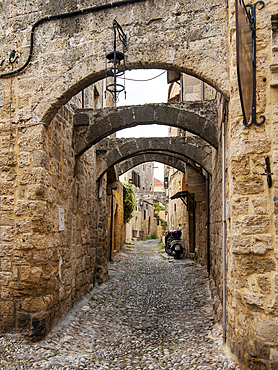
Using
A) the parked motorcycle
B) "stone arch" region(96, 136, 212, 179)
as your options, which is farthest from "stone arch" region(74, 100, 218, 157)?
the parked motorcycle

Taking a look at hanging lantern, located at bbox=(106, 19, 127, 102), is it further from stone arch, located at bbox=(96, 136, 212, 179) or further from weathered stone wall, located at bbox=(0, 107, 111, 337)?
stone arch, located at bbox=(96, 136, 212, 179)

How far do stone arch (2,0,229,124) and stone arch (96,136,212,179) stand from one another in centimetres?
365

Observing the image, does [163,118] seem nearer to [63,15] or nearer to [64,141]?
[64,141]

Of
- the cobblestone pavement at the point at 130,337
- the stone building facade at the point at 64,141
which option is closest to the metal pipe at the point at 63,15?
the stone building facade at the point at 64,141

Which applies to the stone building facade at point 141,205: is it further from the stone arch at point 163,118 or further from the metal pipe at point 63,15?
the metal pipe at point 63,15

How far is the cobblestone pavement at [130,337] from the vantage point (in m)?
3.34

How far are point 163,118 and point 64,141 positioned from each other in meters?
1.74

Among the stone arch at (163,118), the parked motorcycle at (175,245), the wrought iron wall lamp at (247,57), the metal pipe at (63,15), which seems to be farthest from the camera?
the parked motorcycle at (175,245)

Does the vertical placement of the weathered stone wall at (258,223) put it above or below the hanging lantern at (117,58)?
below

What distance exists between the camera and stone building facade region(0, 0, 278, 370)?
2.84 m

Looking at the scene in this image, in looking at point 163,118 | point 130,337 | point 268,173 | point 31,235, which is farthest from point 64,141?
point 268,173

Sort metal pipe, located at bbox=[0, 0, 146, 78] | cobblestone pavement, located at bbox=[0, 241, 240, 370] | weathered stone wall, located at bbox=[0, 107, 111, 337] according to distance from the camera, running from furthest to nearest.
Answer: weathered stone wall, located at bbox=[0, 107, 111, 337], metal pipe, located at bbox=[0, 0, 146, 78], cobblestone pavement, located at bbox=[0, 241, 240, 370]

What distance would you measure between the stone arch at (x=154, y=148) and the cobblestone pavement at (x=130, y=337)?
107 inches

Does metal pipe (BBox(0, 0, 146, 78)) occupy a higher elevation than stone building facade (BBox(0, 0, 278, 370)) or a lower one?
higher
